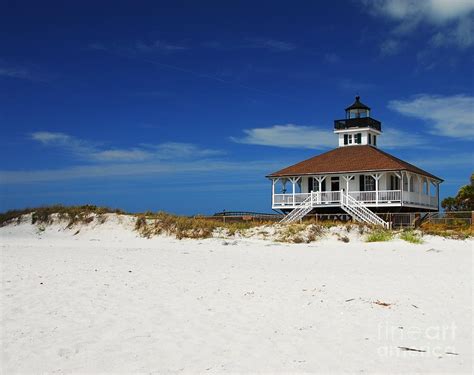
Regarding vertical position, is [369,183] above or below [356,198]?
above

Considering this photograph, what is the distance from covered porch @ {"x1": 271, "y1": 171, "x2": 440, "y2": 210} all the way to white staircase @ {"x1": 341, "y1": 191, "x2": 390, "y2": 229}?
0.51m

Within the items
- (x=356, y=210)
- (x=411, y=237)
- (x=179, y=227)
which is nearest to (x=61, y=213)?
(x=179, y=227)

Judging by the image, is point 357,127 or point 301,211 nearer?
point 301,211

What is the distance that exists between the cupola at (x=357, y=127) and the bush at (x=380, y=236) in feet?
61.6

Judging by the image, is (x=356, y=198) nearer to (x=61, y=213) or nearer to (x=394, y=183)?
(x=394, y=183)

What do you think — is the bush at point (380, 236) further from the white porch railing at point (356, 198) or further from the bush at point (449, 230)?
the white porch railing at point (356, 198)

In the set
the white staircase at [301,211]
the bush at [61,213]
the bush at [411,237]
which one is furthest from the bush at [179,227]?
the white staircase at [301,211]

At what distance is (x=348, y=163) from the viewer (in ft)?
119

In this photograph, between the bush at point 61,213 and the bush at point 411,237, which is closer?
the bush at point 411,237

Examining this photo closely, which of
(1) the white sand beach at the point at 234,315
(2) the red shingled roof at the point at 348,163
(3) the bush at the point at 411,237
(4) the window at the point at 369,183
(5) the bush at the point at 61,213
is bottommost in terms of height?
(1) the white sand beach at the point at 234,315

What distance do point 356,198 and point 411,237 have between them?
14525 mm

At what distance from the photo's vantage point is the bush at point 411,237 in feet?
66.2

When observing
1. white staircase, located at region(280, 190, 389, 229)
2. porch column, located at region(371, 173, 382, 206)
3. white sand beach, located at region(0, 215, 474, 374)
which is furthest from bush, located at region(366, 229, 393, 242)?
porch column, located at region(371, 173, 382, 206)

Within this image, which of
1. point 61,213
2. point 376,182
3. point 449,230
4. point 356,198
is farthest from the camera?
point 356,198
